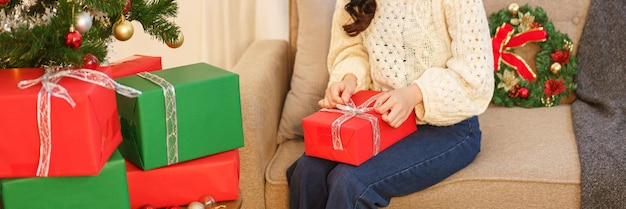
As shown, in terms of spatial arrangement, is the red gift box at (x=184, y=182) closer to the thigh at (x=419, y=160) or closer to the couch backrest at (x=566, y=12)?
the thigh at (x=419, y=160)

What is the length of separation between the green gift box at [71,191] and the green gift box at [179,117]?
9 centimetres

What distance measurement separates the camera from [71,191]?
1.02 metres

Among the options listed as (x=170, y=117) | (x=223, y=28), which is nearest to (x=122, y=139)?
(x=170, y=117)

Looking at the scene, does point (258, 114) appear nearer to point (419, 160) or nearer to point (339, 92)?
point (339, 92)

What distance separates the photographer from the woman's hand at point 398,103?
1.47 meters

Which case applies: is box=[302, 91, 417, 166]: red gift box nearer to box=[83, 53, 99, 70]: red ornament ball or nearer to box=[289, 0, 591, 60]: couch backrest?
box=[83, 53, 99, 70]: red ornament ball

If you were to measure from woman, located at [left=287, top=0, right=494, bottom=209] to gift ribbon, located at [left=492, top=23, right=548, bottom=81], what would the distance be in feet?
1.20

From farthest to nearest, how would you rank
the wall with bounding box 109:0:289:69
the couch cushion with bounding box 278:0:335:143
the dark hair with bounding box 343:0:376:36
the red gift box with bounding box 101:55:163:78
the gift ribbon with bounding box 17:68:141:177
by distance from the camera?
the wall with bounding box 109:0:289:69
the couch cushion with bounding box 278:0:335:143
the dark hair with bounding box 343:0:376:36
the red gift box with bounding box 101:55:163:78
the gift ribbon with bounding box 17:68:141:177

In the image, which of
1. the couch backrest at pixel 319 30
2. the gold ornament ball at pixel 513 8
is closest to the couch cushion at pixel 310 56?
the couch backrest at pixel 319 30

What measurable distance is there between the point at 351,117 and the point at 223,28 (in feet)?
3.70

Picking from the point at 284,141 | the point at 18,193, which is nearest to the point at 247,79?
the point at 284,141

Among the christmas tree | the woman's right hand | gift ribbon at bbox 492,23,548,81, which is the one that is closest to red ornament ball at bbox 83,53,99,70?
the christmas tree

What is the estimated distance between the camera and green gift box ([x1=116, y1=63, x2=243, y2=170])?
43.6 inches

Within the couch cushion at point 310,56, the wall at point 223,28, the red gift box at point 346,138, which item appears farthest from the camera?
the wall at point 223,28
